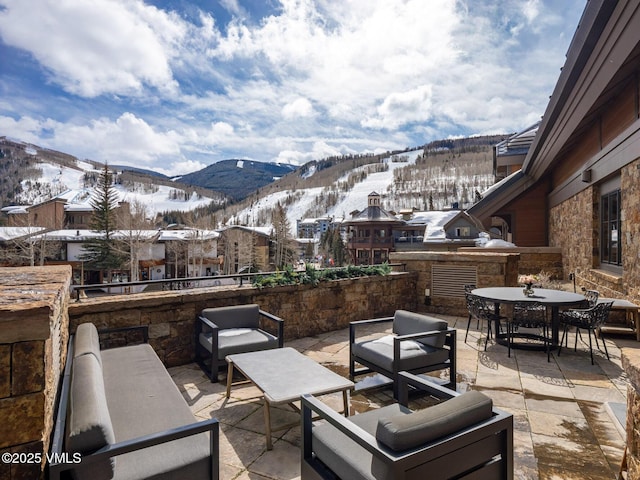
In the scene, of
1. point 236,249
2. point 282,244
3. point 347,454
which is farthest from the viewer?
point 282,244

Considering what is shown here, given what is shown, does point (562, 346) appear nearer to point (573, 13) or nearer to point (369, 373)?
point (369, 373)

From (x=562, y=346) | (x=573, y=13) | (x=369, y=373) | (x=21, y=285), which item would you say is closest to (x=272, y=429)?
(x=369, y=373)

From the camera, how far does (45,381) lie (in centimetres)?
151

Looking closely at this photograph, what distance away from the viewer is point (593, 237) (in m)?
7.30

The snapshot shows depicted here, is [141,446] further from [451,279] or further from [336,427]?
[451,279]

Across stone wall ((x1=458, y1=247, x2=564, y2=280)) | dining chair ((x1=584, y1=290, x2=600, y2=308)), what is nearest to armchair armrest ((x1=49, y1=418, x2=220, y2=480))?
dining chair ((x1=584, y1=290, x2=600, y2=308))

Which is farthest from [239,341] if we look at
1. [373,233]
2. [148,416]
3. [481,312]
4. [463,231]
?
[373,233]

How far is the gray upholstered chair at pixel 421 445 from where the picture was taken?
5.05 ft

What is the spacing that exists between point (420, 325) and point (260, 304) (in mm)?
2374

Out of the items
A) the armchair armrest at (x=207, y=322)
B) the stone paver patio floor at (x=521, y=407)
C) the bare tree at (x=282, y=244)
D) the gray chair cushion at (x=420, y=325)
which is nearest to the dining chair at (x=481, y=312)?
the stone paver patio floor at (x=521, y=407)

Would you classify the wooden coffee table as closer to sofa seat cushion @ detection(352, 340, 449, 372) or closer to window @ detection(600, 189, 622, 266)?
sofa seat cushion @ detection(352, 340, 449, 372)

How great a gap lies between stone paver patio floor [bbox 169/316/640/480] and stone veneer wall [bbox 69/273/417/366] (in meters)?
0.38

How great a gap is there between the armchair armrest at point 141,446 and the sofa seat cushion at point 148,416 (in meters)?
0.07

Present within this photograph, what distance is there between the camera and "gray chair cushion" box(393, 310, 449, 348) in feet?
12.0
